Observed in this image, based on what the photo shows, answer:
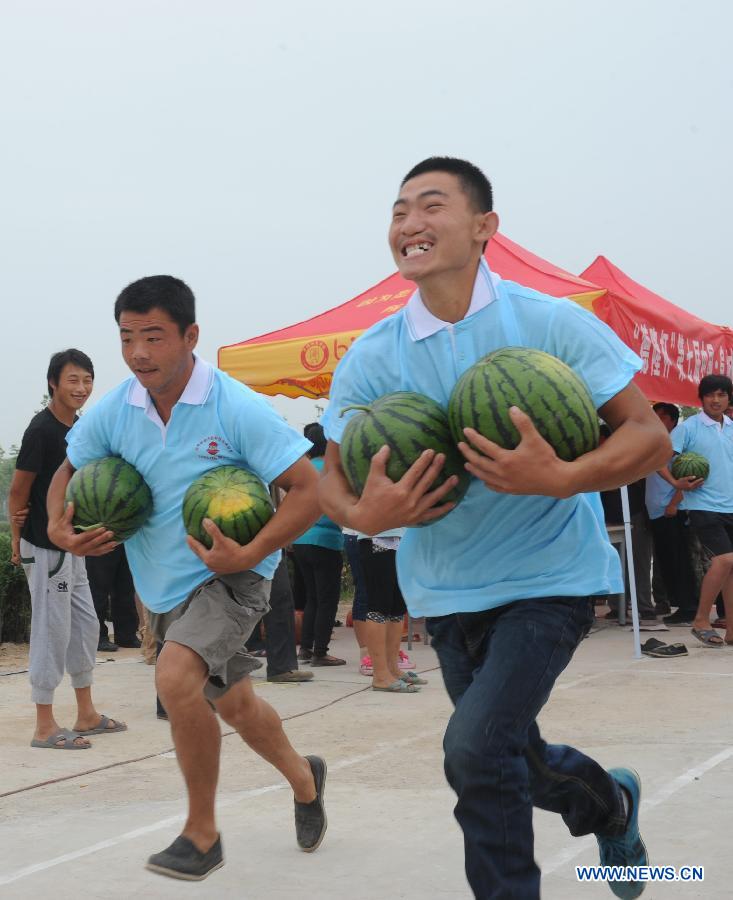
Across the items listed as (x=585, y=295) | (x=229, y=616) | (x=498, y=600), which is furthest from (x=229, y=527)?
(x=585, y=295)

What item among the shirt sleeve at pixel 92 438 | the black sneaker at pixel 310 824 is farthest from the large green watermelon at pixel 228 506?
the black sneaker at pixel 310 824

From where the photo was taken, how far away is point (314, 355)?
10516mm

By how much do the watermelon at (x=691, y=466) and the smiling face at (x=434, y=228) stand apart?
23.4ft

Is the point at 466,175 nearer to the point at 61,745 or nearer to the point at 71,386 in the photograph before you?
the point at 71,386

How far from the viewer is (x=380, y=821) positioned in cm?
461

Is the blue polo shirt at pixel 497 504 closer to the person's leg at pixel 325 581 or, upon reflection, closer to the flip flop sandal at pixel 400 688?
the flip flop sandal at pixel 400 688

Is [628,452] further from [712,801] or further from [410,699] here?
[410,699]

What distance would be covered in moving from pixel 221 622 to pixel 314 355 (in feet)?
21.8

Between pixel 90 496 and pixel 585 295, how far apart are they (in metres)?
5.73

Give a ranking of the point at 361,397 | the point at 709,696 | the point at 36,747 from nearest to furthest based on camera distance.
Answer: the point at 361,397
the point at 36,747
the point at 709,696

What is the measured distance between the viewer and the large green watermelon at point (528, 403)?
9.30 ft

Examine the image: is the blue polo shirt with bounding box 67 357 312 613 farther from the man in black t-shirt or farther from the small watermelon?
the small watermelon

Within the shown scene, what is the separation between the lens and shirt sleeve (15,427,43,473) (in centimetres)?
650

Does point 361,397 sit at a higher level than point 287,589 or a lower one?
higher
